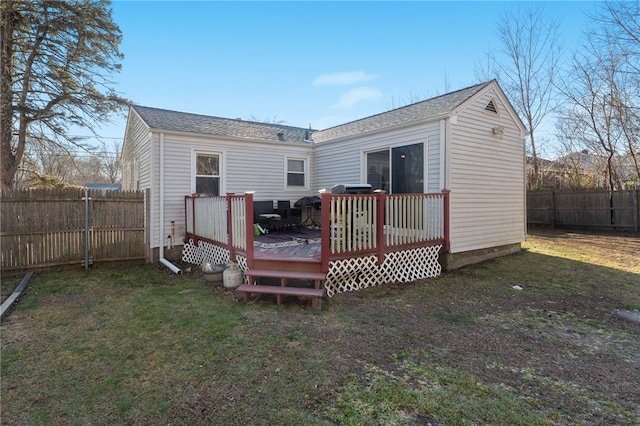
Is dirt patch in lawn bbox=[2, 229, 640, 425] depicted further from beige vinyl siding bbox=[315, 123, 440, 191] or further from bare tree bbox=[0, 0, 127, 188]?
bare tree bbox=[0, 0, 127, 188]

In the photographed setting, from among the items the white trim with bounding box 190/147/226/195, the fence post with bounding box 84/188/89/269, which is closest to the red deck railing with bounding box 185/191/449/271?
the white trim with bounding box 190/147/226/195

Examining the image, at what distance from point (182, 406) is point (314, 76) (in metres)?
15.2

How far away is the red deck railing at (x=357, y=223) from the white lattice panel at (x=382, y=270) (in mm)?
143

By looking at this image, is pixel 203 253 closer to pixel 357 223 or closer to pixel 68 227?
pixel 68 227

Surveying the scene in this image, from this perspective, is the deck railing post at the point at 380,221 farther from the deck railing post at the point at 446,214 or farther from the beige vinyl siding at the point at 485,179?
the beige vinyl siding at the point at 485,179

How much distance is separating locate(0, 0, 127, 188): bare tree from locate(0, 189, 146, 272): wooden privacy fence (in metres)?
4.12

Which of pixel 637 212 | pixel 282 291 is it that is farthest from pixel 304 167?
pixel 637 212

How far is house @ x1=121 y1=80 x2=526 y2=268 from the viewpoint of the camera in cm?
709

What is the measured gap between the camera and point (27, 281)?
19.7 feet

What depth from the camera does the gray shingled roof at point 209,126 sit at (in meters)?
8.22

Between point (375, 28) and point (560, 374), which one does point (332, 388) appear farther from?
point (375, 28)

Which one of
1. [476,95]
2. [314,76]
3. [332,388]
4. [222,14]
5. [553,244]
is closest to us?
[332,388]

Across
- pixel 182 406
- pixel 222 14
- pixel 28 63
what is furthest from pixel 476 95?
pixel 28 63

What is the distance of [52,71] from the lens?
31.1 ft
